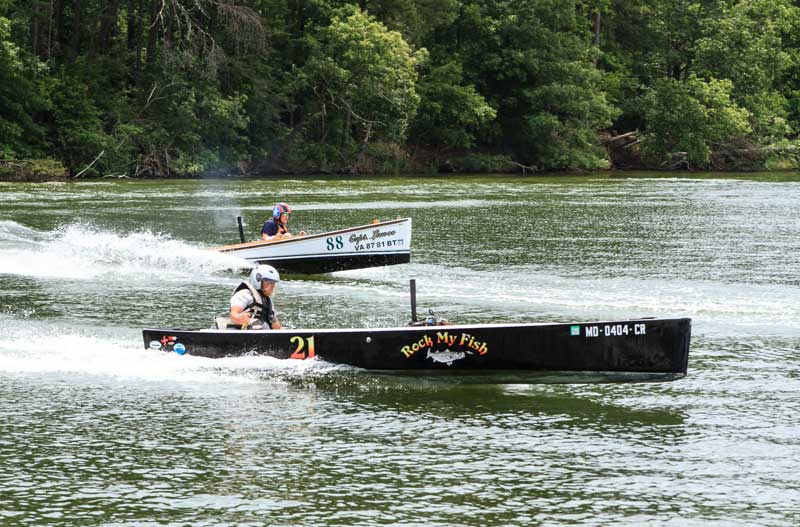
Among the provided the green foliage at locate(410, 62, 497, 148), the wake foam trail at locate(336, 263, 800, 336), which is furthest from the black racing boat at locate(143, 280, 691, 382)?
the green foliage at locate(410, 62, 497, 148)

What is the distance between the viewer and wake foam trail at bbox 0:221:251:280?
85.5 ft

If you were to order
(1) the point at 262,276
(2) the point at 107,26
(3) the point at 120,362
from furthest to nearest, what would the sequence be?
(2) the point at 107,26, (3) the point at 120,362, (1) the point at 262,276

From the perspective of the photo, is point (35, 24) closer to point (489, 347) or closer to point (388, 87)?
point (388, 87)

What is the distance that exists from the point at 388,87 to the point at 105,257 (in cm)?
3939

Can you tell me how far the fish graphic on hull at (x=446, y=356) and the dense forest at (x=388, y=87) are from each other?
44.4m

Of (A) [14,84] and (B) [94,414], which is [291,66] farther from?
(B) [94,414]

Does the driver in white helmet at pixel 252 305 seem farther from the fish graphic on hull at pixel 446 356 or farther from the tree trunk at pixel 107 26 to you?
the tree trunk at pixel 107 26

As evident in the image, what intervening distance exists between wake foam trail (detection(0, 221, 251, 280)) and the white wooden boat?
0.49m

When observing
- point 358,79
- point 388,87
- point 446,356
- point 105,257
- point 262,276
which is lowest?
point 446,356

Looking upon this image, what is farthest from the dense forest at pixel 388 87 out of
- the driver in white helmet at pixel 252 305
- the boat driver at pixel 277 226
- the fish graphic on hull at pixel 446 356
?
the fish graphic on hull at pixel 446 356

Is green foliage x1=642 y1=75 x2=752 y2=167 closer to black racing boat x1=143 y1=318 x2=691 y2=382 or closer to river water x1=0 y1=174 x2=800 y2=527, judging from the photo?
river water x1=0 y1=174 x2=800 y2=527

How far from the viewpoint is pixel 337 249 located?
2583 centimetres

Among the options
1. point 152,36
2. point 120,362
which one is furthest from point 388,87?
point 120,362

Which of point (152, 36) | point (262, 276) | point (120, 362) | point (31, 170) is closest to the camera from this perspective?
point (262, 276)
